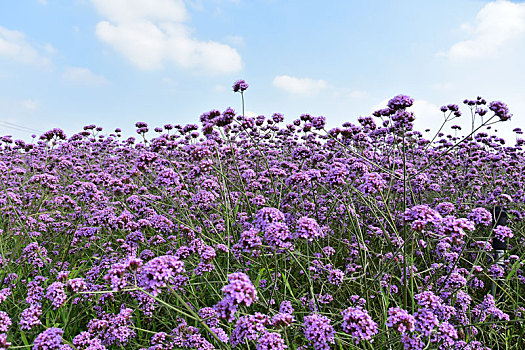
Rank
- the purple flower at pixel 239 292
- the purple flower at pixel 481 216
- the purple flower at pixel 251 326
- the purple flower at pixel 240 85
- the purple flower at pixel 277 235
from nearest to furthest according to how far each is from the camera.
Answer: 1. the purple flower at pixel 239 292
2. the purple flower at pixel 251 326
3. the purple flower at pixel 277 235
4. the purple flower at pixel 481 216
5. the purple flower at pixel 240 85

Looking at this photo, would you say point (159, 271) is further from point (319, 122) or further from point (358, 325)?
point (319, 122)

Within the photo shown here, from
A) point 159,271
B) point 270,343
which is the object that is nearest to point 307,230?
point 270,343

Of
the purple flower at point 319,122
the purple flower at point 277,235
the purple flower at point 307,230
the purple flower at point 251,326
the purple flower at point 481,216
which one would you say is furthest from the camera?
the purple flower at point 319,122

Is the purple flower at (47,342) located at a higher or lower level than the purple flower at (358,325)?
lower

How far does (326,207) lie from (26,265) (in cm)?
410

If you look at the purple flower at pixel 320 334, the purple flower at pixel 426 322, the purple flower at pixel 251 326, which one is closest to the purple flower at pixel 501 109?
the purple flower at pixel 426 322


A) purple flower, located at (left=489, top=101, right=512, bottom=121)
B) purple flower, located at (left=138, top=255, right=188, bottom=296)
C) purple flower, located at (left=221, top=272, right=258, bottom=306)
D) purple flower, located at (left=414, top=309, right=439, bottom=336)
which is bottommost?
purple flower, located at (left=414, top=309, right=439, bottom=336)

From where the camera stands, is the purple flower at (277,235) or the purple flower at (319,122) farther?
the purple flower at (319,122)

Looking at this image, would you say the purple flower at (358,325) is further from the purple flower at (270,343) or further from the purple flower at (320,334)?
the purple flower at (270,343)

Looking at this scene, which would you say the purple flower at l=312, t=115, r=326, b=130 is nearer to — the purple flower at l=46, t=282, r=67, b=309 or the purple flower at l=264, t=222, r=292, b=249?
the purple flower at l=264, t=222, r=292, b=249

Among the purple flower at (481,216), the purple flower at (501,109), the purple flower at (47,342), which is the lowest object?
the purple flower at (47,342)

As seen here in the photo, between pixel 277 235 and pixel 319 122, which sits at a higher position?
pixel 319 122

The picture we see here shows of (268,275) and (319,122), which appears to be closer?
(268,275)

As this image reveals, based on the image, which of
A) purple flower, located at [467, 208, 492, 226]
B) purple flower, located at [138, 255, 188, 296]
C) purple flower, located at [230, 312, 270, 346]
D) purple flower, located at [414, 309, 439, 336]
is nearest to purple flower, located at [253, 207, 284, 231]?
purple flower, located at [230, 312, 270, 346]
